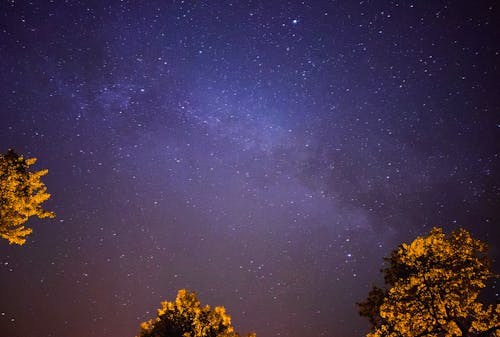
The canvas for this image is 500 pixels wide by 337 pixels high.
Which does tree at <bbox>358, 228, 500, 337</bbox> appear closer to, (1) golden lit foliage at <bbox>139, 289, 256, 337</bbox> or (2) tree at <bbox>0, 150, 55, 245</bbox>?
(1) golden lit foliage at <bbox>139, 289, 256, 337</bbox>

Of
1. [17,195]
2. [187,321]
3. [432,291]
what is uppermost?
[17,195]

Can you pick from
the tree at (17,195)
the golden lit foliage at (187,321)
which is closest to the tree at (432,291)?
the golden lit foliage at (187,321)

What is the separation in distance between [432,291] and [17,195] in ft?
69.6

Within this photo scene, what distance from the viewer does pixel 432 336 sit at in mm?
14422

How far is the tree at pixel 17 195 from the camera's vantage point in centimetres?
1552

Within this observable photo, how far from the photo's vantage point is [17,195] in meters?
15.9

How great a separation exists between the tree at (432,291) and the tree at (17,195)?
18283 millimetres

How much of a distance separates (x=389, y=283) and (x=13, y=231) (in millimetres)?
19819

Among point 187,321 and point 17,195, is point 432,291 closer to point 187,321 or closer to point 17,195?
→ point 187,321

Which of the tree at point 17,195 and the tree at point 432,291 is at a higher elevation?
the tree at point 17,195

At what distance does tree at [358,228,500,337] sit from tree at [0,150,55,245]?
1828 centimetres

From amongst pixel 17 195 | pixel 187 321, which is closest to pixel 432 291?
pixel 187 321

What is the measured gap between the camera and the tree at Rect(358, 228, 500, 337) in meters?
14.3

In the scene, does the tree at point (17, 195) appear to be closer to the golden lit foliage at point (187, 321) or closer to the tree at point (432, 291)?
the golden lit foliage at point (187, 321)
